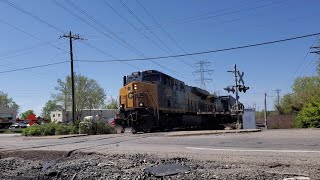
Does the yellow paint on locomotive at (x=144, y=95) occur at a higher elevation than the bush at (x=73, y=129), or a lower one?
higher

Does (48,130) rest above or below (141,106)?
below

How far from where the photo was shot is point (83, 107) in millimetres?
94438

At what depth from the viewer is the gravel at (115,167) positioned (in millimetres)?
7152

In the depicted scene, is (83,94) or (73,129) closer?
(73,129)

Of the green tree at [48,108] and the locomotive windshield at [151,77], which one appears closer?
the locomotive windshield at [151,77]

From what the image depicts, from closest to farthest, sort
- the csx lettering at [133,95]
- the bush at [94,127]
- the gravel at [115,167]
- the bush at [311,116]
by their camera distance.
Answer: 1. the gravel at [115,167]
2. the csx lettering at [133,95]
3. the bush at [311,116]
4. the bush at [94,127]

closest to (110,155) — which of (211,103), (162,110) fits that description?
(162,110)

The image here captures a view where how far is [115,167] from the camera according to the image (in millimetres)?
8828

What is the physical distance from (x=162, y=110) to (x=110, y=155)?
1378cm

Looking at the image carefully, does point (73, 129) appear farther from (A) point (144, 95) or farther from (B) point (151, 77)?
(B) point (151, 77)

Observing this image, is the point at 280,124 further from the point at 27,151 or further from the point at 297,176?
the point at 297,176

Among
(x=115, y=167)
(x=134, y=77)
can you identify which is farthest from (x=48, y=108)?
(x=115, y=167)

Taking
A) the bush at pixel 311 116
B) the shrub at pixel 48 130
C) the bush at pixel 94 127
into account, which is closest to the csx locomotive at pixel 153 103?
the bush at pixel 94 127

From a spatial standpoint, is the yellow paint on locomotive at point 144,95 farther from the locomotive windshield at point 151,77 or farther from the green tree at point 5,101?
the green tree at point 5,101
